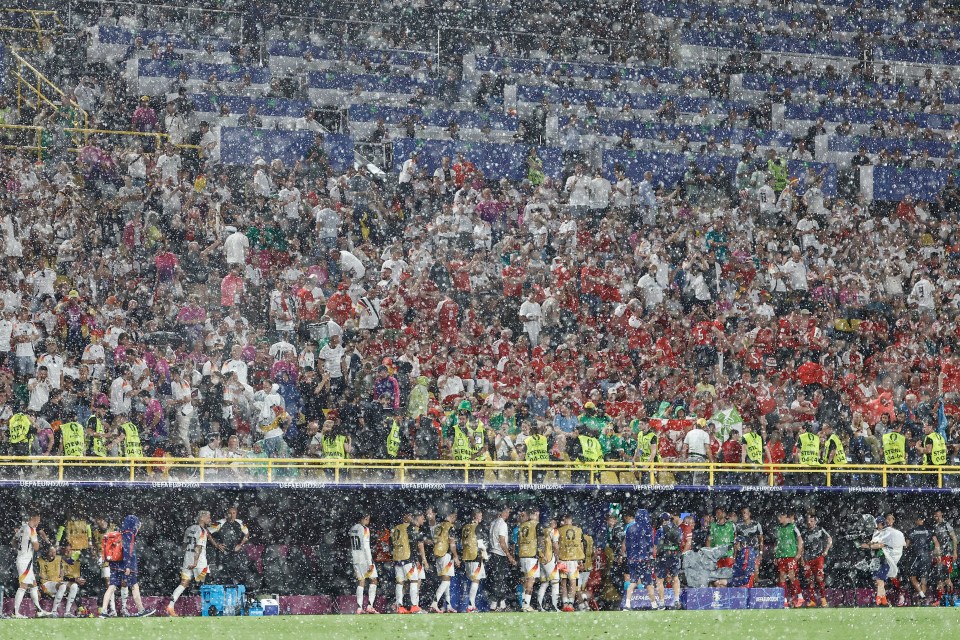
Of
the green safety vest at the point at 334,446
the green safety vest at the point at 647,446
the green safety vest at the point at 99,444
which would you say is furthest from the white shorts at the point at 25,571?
the green safety vest at the point at 647,446

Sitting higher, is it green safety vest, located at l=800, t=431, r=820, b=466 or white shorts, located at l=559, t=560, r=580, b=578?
green safety vest, located at l=800, t=431, r=820, b=466

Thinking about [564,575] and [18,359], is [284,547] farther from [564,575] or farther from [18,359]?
[18,359]

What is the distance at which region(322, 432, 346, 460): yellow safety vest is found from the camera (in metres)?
18.0

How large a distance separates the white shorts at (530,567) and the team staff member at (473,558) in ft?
1.59

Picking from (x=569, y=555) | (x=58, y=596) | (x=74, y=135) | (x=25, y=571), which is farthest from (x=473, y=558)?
(x=74, y=135)

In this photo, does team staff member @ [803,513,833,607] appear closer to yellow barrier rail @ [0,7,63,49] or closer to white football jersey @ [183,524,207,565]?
white football jersey @ [183,524,207,565]

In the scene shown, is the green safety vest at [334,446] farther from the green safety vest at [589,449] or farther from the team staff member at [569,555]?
the green safety vest at [589,449]

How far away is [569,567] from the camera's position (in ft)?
57.6

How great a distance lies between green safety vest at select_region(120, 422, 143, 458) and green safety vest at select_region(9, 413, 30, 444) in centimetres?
107

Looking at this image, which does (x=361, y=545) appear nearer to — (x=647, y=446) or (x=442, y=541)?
(x=442, y=541)

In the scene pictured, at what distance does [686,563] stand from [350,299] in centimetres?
621

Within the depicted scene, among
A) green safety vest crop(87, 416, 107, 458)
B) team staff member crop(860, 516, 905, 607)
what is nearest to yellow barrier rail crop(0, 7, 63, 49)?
green safety vest crop(87, 416, 107, 458)

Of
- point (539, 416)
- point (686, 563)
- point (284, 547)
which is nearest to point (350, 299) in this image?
point (539, 416)

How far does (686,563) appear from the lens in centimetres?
1798
